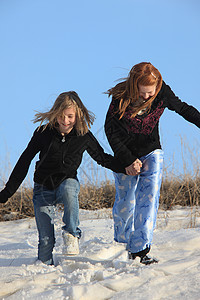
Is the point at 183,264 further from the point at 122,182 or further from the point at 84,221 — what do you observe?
the point at 84,221

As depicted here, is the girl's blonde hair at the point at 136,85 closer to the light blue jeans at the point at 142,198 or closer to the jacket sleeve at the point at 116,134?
the jacket sleeve at the point at 116,134

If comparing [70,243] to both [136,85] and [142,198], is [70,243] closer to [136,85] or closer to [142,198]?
[142,198]

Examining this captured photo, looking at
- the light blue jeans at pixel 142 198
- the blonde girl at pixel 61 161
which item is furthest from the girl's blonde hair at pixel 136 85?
the light blue jeans at pixel 142 198

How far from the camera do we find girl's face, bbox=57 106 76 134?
3.20 meters

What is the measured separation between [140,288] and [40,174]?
1.30 metres

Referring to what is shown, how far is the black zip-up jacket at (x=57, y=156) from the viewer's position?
3.26 metres

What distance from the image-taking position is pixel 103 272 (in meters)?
2.88

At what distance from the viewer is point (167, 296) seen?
8.16 feet

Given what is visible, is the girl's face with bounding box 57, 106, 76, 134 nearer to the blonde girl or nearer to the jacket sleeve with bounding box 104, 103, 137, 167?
the blonde girl

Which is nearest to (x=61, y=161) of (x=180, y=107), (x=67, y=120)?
(x=67, y=120)

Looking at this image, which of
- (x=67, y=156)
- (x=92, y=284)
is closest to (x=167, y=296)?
(x=92, y=284)

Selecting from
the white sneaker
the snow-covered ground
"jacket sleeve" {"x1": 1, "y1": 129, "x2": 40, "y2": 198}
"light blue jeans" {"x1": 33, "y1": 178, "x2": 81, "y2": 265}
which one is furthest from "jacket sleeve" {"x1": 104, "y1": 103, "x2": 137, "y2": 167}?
the snow-covered ground

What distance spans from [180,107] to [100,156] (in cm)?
91

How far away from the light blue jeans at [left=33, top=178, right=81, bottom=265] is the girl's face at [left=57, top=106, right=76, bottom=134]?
1.45 feet
